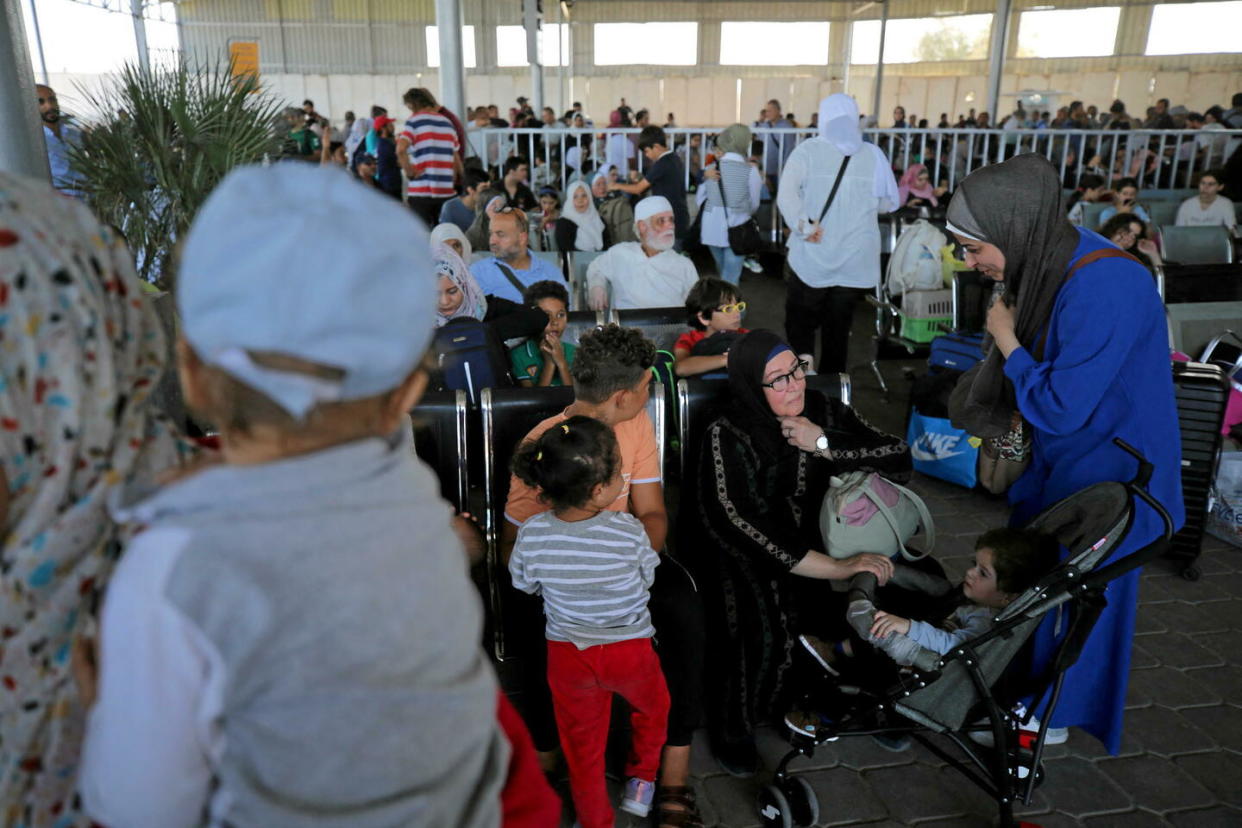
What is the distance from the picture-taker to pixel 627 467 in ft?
8.96

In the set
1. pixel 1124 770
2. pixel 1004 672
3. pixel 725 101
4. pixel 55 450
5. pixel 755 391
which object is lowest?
pixel 1124 770

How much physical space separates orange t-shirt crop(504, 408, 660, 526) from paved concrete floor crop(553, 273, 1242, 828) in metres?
0.84

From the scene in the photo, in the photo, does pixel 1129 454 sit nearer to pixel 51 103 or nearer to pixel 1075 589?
pixel 1075 589

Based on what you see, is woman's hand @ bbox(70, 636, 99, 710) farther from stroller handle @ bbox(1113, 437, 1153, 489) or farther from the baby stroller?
stroller handle @ bbox(1113, 437, 1153, 489)

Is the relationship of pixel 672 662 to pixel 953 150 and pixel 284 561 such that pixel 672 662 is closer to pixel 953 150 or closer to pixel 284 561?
pixel 284 561

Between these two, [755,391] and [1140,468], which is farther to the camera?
[755,391]

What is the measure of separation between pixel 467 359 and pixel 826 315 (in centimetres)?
275

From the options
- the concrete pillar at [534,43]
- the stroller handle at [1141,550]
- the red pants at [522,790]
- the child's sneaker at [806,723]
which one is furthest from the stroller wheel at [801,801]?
the concrete pillar at [534,43]

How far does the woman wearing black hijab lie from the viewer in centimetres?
264

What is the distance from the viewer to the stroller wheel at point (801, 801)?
240cm

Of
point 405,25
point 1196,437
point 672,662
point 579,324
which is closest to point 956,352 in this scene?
point 1196,437

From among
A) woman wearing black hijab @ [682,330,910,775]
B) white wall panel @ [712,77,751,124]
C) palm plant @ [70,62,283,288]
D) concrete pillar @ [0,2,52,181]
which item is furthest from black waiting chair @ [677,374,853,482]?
white wall panel @ [712,77,751,124]

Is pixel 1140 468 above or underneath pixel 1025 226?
underneath

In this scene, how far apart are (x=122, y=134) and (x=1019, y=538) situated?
4.11 m
